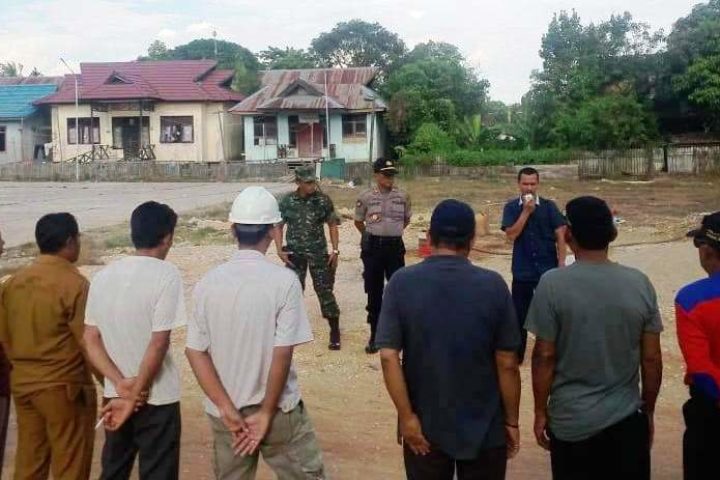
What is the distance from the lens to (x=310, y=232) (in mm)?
7816

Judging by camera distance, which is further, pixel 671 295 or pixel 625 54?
pixel 625 54

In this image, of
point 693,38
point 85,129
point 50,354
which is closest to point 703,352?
point 50,354

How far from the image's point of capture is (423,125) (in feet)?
146

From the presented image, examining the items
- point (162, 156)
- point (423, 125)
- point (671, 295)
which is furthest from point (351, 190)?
point (671, 295)

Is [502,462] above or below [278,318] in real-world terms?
below

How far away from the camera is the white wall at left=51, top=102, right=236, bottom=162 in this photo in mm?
49562

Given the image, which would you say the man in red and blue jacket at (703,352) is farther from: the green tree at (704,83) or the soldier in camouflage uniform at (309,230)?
the green tree at (704,83)

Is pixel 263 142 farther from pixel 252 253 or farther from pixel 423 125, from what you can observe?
pixel 252 253

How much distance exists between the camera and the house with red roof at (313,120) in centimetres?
4628

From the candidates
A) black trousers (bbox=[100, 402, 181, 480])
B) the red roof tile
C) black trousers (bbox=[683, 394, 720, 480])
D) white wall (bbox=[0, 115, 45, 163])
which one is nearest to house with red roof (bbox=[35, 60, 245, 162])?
the red roof tile

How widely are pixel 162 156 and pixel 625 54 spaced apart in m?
25.9

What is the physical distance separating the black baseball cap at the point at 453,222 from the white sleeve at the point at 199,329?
97cm

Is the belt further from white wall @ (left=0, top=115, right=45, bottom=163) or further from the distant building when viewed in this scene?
white wall @ (left=0, top=115, right=45, bottom=163)

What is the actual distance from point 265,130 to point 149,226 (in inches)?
1771
